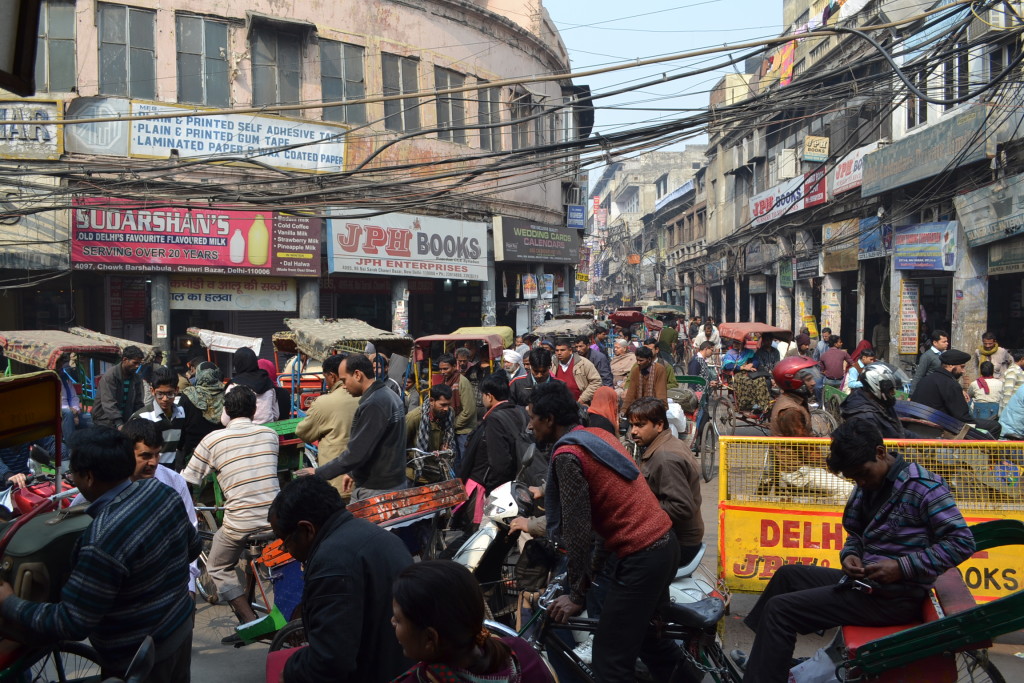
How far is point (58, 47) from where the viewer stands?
1677cm

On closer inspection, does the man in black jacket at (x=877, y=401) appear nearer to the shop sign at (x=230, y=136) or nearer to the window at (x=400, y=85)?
the shop sign at (x=230, y=136)

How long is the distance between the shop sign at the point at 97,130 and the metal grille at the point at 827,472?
1601 centimetres

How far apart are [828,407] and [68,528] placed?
431 inches

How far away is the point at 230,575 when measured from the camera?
4840mm

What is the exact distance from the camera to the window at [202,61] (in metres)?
17.9

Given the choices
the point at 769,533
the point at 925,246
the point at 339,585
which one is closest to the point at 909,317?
the point at 925,246

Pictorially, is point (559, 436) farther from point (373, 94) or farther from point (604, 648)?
point (373, 94)

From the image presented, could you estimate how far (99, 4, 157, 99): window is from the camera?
17.1 m

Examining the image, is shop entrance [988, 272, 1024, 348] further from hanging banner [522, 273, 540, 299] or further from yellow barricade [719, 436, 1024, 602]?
yellow barricade [719, 436, 1024, 602]

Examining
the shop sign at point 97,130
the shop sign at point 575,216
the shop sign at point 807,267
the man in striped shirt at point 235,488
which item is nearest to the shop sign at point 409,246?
the shop sign at point 97,130

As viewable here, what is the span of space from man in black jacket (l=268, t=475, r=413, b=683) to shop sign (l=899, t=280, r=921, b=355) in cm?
1956

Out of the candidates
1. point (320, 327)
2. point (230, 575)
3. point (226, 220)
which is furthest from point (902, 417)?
point (226, 220)

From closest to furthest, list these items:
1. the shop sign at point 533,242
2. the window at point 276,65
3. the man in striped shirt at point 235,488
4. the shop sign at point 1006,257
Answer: the man in striped shirt at point 235,488
the shop sign at point 1006,257
the window at point 276,65
the shop sign at point 533,242

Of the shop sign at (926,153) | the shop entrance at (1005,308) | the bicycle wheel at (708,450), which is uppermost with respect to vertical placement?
the shop sign at (926,153)
